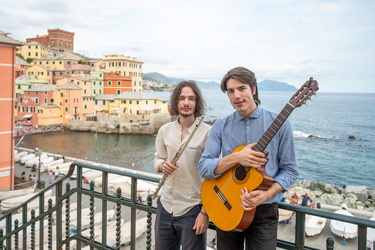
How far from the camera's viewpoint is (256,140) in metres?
2.38

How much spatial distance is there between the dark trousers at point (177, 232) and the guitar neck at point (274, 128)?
937 millimetres

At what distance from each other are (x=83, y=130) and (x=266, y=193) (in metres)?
58.5

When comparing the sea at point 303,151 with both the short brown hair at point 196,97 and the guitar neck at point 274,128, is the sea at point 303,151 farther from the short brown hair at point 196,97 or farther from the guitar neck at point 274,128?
the guitar neck at point 274,128

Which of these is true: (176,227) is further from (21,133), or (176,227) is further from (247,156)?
(21,133)

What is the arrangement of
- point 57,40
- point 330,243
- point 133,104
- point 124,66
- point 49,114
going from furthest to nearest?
point 57,40 < point 124,66 < point 133,104 < point 49,114 < point 330,243

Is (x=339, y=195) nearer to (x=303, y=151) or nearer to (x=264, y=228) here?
(x=303, y=151)

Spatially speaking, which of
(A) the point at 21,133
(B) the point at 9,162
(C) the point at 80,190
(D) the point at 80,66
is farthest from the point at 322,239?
(D) the point at 80,66

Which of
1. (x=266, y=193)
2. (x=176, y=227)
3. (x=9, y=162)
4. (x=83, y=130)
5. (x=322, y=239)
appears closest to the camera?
(x=266, y=193)

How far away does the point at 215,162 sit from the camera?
2363 mm

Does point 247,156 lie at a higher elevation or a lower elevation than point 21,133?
higher

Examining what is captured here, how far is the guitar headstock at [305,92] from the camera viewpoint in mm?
2170

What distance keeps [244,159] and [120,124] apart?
5697 cm

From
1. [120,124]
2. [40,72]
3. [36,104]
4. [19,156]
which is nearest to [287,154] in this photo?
[19,156]

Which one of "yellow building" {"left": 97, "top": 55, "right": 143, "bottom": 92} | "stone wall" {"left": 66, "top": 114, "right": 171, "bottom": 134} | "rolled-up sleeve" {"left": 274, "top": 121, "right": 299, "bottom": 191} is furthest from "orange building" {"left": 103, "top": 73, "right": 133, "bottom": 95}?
"rolled-up sleeve" {"left": 274, "top": 121, "right": 299, "bottom": 191}
